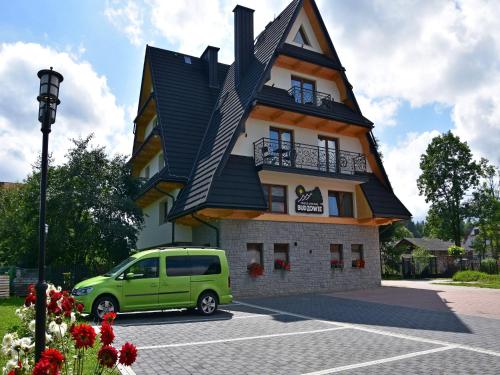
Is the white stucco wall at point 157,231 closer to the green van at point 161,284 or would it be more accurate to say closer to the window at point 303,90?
the green van at point 161,284

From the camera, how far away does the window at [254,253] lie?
1795 cm

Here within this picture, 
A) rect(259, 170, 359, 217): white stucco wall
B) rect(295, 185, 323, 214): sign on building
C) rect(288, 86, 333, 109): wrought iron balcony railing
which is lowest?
rect(295, 185, 323, 214): sign on building

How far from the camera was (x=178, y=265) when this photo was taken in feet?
41.7

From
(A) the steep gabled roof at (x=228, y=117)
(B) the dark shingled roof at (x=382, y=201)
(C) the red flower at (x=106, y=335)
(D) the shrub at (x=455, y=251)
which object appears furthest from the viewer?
(D) the shrub at (x=455, y=251)

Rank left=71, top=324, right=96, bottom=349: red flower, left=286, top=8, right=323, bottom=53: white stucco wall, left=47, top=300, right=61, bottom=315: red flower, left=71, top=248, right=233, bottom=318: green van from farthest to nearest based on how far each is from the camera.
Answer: left=286, top=8, right=323, bottom=53: white stucco wall
left=71, top=248, right=233, bottom=318: green van
left=47, top=300, right=61, bottom=315: red flower
left=71, top=324, right=96, bottom=349: red flower

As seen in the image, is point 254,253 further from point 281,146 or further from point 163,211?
point 163,211

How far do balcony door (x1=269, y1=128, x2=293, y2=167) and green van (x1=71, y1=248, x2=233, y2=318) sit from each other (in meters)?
6.68

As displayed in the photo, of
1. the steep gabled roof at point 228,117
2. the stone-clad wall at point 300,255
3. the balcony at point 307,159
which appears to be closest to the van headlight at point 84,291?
the steep gabled roof at point 228,117

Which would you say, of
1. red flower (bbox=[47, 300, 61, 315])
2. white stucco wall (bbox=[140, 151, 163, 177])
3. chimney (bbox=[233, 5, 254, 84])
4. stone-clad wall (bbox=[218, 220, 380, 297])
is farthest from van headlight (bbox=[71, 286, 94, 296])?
chimney (bbox=[233, 5, 254, 84])

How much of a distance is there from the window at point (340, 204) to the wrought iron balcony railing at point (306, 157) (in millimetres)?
1197

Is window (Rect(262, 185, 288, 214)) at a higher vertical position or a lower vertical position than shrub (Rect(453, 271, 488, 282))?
higher

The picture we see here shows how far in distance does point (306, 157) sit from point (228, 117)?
4.11m

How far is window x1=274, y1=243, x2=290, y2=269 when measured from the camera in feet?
61.5

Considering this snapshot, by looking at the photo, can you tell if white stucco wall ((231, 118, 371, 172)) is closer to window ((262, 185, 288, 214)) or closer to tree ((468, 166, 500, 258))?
window ((262, 185, 288, 214))
